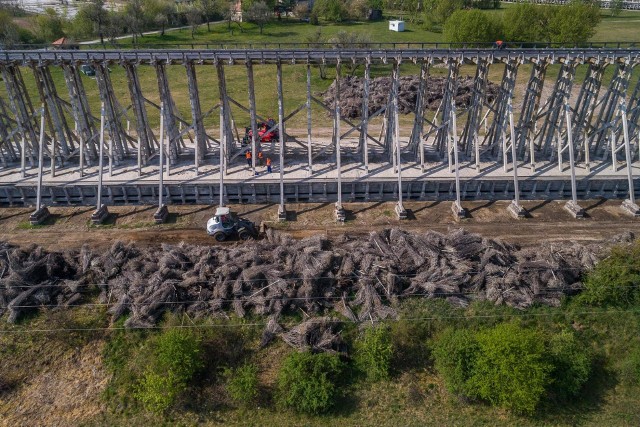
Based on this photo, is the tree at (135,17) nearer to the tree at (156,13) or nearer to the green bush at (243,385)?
the tree at (156,13)

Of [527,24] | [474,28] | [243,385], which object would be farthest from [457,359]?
[527,24]

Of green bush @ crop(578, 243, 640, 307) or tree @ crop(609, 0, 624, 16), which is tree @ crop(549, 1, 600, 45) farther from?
tree @ crop(609, 0, 624, 16)

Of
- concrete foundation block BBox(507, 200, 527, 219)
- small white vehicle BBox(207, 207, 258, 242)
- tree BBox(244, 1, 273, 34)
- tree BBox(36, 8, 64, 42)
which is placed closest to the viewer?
small white vehicle BBox(207, 207, 258, 242)

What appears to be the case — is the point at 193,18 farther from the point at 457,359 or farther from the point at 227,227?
the point at 457,359

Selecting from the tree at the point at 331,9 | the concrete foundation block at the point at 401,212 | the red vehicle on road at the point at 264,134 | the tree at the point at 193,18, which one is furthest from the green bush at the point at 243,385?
the tree at the point at 331,9

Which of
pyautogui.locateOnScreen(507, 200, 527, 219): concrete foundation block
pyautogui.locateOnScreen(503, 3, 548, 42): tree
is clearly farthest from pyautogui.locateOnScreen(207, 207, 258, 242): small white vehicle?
pyautogui.locateOnScreen(503, 3, 548, 42): tree
